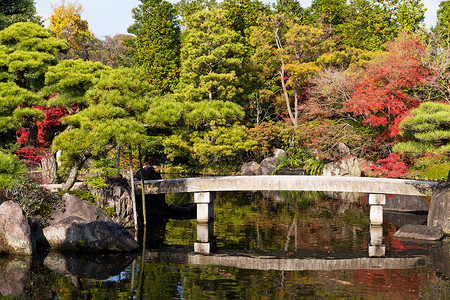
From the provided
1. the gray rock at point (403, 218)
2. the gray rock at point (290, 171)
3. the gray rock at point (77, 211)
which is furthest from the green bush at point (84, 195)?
the gray rock at point (290, 171)

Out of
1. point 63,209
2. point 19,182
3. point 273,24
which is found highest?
point 273,24

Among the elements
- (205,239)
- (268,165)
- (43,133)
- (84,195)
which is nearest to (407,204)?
(205,239)

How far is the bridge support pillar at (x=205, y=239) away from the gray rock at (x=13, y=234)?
4.77 meters

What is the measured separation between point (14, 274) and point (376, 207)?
1225cm

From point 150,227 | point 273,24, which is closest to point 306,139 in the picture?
point 273,24

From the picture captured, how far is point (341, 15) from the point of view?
4034 cm

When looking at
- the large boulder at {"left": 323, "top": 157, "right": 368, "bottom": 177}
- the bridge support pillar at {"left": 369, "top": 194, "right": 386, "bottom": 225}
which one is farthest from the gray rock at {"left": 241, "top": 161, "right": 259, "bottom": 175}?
the bridge support pillar at {"left": 369, "top": 194, "right": 386, "bottom": 225}

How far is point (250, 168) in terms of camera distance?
33844 mm

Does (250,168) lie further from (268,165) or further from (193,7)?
(193,7)

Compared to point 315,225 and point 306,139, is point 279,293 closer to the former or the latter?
point 315,225

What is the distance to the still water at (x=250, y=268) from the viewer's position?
33.8 ft

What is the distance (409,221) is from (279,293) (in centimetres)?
1057

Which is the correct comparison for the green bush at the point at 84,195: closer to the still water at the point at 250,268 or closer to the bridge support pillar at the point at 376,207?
the still water at the point at 250,268

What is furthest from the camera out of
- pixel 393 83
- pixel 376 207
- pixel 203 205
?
pixel 393 83
